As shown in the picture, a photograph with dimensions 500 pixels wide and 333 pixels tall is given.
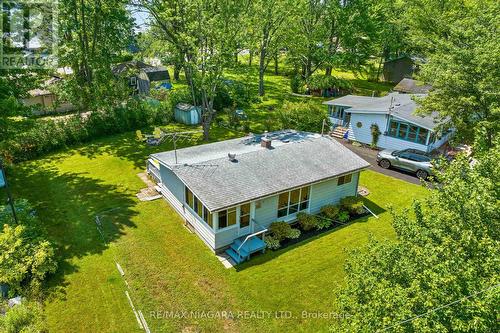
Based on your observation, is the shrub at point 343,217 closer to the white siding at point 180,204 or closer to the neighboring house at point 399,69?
the white siding at point 180,204

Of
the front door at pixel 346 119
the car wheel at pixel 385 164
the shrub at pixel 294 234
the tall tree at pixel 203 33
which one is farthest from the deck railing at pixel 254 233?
the front door at pixel 346 119

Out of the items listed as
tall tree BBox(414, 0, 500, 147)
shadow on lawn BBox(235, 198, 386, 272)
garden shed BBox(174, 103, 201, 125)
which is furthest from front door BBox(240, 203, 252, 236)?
garden shed BBox(174, 103, 201, 125)

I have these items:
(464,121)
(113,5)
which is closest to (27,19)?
(113,5)

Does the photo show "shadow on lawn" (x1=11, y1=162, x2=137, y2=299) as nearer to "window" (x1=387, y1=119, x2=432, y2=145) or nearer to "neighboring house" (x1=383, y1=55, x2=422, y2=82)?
"window" (x1=387, y1=119, x2=432, y2=145)

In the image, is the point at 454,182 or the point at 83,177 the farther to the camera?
the point at 83,177

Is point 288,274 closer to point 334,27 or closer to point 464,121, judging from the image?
point 464,121

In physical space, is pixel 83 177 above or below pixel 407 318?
below

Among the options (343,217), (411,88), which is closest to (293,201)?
(343,217)
